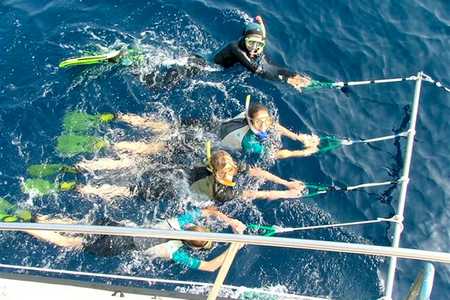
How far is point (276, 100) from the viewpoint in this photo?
34.7 feet

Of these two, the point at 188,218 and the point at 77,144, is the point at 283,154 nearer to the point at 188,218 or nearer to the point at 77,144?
the point at 188,218

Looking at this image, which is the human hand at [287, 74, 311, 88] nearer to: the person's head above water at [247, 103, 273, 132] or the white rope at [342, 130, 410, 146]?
the white rope at [342, 130, 410, 146]

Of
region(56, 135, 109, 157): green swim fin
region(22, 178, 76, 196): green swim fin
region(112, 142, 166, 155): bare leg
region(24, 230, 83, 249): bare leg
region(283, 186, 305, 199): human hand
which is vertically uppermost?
region(56, 135, 109, 157): green swim fin

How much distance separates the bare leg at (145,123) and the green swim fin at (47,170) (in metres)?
1.34

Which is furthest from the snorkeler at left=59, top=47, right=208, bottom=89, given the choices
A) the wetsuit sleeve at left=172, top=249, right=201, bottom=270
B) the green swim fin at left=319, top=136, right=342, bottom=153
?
the wetsuit sleeve at left=172, top=249, right=201, bottom=270

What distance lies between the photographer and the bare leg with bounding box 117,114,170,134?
32.2ft

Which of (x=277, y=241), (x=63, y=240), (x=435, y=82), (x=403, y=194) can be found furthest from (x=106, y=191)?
(x=435, y=82)

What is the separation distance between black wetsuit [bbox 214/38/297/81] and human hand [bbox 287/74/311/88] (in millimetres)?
76

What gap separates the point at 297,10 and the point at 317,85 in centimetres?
253

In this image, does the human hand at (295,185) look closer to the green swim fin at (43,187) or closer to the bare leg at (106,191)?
the bare leg at (106,191)

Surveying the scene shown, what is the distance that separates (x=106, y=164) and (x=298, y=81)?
390 cm

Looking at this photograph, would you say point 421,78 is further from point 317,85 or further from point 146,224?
point 146,224

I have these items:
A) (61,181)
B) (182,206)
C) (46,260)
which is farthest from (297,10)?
(46,260)

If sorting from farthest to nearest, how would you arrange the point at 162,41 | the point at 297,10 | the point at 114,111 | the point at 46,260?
the point at 297,10 → the point at 162,41 → the point at 114,111 → the point at 46,260
